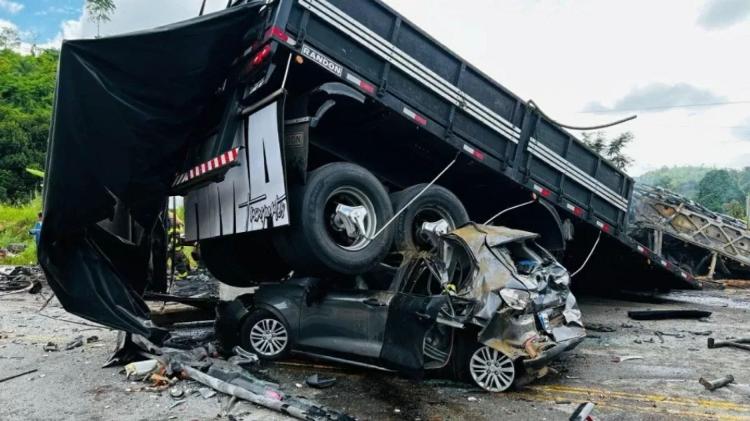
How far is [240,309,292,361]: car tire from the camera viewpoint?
5242 mm

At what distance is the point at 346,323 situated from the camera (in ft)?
16.6

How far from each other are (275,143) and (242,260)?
2518 millimetres

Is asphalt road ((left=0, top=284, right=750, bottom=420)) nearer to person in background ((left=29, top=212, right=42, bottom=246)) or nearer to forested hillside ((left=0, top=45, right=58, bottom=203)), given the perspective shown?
person in background ((left=29, top=212, right=42, bottom=246))

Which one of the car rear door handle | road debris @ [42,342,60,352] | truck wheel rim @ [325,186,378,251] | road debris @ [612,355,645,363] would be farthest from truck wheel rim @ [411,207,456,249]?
road debris @ [42,342,60,352]

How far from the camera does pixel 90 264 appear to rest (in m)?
5.14

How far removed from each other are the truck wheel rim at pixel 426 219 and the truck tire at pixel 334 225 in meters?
0.54

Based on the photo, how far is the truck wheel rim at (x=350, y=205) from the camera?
17.7 ft

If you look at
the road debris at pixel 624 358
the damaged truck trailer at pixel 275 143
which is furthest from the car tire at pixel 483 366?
the road debris at pixel 624 358

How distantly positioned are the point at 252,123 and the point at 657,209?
11353 millimetres

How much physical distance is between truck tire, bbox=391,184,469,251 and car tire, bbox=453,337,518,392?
156 cm

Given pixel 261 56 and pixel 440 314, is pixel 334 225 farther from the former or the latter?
pixel 261 56

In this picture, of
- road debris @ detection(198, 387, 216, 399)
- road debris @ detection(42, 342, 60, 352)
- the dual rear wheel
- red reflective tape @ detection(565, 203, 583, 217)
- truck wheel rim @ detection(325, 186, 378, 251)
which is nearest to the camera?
road debris @ detection(198, 387, 216, 399)

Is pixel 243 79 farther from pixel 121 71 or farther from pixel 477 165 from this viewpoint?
pixel 477 165

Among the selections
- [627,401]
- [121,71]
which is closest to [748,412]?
[627,401]
